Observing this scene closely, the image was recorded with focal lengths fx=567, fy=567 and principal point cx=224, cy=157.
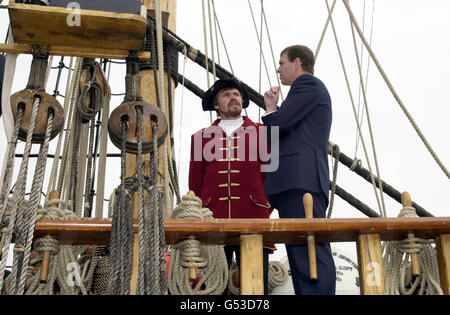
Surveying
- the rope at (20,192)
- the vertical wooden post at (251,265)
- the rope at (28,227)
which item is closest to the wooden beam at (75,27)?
the rope at (20,192)

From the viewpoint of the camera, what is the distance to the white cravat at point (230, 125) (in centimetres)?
319

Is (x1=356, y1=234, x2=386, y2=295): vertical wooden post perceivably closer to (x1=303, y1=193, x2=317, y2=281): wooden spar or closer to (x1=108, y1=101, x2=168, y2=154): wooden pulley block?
(x1=303, y1=193, x2=317, y2=281): wooden spar

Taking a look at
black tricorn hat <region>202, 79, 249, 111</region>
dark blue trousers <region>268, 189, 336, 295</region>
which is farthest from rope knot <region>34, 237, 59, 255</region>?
black tricorn hat <region>202, 79, 249, 111</region>

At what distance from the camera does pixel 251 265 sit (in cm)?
192

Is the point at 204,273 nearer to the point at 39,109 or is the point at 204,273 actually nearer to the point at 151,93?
the point at 39,109

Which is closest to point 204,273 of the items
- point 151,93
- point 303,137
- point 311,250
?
point 311,250

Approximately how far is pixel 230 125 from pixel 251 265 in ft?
4.62

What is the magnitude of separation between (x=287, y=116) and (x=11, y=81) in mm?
1204

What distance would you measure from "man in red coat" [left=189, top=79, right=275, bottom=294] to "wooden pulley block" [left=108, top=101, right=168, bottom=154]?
97 cm

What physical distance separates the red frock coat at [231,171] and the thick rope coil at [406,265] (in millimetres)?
852

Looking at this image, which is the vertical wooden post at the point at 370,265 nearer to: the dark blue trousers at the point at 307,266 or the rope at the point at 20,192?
the dark blue trousers at the point at 307,266

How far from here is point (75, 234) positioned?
1.93 m

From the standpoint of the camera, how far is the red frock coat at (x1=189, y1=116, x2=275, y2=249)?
2.98m
